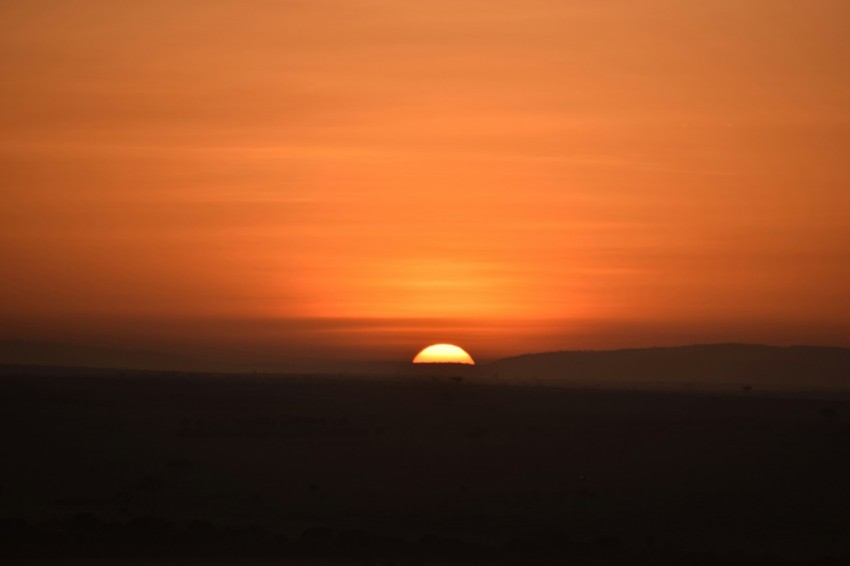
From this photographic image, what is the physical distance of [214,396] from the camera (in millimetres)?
89375

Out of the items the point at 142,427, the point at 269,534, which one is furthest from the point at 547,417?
the point at 269,534

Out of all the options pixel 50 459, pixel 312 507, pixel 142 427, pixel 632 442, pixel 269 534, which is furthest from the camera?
pixel 142 427

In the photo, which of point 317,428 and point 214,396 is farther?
point 214,396

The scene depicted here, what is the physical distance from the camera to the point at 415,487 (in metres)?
37.6

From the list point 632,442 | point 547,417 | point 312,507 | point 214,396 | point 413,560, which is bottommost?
point 413,560

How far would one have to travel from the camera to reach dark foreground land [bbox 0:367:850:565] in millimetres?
26031

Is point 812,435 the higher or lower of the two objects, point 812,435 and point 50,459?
the higher

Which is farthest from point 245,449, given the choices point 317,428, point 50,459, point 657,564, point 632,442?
point 657,564

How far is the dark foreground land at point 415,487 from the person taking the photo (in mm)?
26031

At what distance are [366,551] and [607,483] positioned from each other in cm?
1568

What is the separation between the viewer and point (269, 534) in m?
27.7

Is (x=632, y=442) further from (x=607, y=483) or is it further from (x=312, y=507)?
(x=312, y=507)

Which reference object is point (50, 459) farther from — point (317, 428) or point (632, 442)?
point (632, 442)

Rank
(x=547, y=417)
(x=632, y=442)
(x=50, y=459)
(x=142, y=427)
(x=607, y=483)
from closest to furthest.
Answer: (x=607, y=483)
(x=50, y=459)
(x=632, y=442)
(x=142, y=427)
(x=547, y=417)
